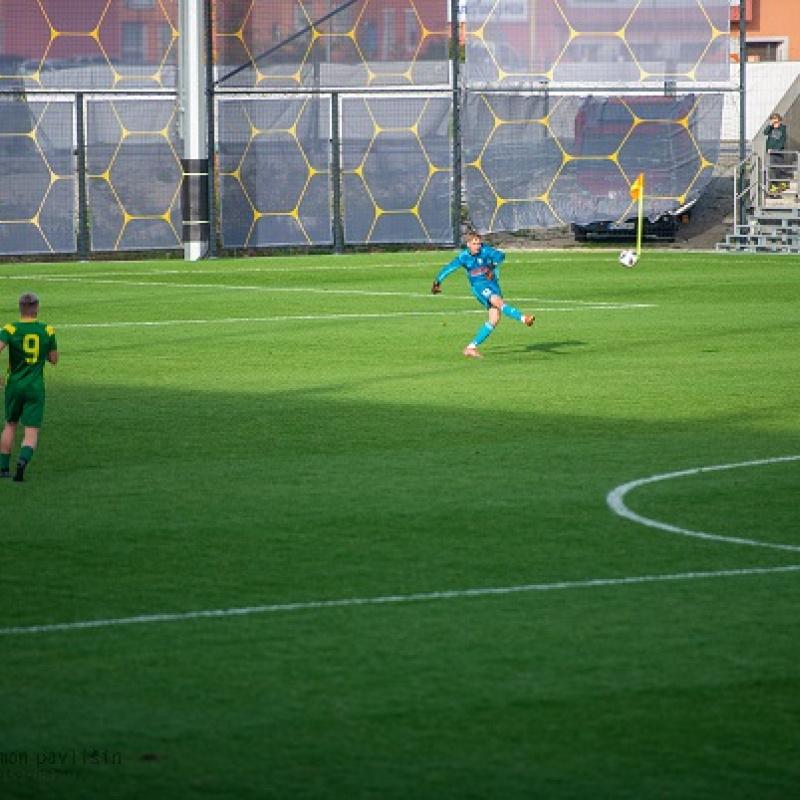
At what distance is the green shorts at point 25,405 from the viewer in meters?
11.9

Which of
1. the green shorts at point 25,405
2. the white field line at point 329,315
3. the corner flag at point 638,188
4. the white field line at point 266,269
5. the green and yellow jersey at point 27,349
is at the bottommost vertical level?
the white field line at point 266,269

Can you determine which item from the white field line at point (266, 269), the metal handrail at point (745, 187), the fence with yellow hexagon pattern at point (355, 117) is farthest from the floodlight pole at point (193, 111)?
the metal handrail at point (745, 187)

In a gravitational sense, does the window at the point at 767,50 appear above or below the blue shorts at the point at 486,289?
above

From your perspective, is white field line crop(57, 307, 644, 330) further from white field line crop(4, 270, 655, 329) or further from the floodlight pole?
the floodlight pole

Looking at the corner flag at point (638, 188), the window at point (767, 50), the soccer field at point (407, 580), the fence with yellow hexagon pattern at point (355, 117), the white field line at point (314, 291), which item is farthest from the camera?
the window at point (767, 50)

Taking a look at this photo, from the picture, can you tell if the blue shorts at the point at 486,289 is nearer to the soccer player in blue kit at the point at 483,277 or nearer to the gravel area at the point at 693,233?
the soccer player in blue kit at the point at 483,277

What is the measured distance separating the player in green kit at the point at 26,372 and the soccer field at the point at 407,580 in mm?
408

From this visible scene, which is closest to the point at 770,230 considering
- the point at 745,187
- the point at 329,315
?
the point at 745,187

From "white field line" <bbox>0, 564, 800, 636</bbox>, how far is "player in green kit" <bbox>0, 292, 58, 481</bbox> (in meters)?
3.85

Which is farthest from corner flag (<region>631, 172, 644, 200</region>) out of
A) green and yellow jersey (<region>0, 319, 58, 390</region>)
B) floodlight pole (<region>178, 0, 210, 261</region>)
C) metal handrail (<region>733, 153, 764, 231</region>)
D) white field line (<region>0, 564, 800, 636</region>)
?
white field line (<region>0, 564, 800, 636</region>)

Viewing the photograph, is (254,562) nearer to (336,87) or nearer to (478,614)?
(478,614)

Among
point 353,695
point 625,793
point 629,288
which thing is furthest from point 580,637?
point 629,288

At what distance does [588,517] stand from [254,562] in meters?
2.13

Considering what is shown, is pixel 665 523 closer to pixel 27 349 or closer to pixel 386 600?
pixel 386 600
